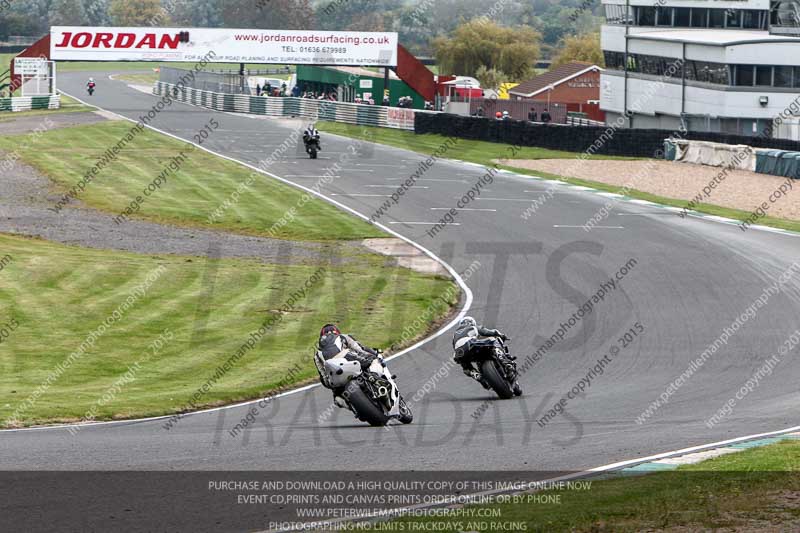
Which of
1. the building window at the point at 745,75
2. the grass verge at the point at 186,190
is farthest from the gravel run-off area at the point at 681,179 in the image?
the building window at the point at 745,75

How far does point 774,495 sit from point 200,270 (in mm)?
17698

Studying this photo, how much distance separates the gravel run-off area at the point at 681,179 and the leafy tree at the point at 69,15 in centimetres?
14140

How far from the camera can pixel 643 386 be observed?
55.5 ft

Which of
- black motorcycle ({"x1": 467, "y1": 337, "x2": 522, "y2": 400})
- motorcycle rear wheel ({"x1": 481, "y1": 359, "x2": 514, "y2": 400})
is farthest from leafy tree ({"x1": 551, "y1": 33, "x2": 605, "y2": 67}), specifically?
motorcycle rear wheel ({"x1": 481, "y1": 359, "x2": 514, "y2": 400})

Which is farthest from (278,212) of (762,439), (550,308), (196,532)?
(196,532)

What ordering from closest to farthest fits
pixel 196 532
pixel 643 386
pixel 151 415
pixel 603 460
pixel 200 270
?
pixel 196 532 < pixel 603 460 < pixel 151 415 < pixel 643 386 < pixel 200 270

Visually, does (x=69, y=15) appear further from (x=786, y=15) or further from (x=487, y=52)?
(x=786, y=15)

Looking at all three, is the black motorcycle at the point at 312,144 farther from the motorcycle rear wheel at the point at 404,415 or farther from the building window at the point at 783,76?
the motorcycle rear wheel at the point at 404,415

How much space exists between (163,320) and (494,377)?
7666 mm

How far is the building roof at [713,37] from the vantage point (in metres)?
63.2

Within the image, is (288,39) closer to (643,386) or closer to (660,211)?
(660,211)

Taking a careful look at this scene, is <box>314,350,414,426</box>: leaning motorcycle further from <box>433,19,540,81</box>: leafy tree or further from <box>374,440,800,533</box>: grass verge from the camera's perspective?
<box>433,19,540,81</box>: leafy tree

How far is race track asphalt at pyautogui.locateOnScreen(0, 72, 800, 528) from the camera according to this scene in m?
12.4

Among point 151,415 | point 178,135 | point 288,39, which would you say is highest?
point 288,39
